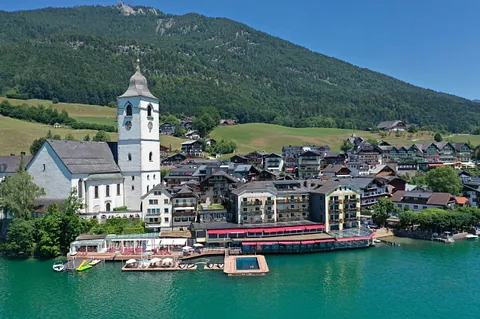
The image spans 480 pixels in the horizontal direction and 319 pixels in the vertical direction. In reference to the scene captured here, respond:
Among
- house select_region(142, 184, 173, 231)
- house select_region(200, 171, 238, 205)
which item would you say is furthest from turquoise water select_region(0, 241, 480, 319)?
house select_region(200, 171, 238, 205)

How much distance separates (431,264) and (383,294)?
1281cm

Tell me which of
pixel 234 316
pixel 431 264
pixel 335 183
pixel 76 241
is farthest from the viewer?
pixel 335 183

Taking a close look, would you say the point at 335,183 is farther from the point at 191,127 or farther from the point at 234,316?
the point at 191,127

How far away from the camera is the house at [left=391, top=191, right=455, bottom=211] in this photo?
67.1 metres

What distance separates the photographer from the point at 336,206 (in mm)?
59688

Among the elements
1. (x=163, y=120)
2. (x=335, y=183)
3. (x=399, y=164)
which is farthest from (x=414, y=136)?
(x=335, y=183)

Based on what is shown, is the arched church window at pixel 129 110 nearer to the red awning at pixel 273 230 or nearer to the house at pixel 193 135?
the red awning at pixel 273 230

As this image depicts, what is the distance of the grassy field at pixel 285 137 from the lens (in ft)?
532

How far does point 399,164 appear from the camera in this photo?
114 meters

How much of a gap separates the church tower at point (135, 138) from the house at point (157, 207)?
13.0ft

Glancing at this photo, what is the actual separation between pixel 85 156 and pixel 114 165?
4.80 metres

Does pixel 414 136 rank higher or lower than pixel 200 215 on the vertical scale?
higher

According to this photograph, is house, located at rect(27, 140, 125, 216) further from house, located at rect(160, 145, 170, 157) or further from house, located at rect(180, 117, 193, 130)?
house, located at rect(180, 117, 193, 130)

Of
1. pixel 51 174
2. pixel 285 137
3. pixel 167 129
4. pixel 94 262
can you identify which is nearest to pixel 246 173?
pixel 51 174
